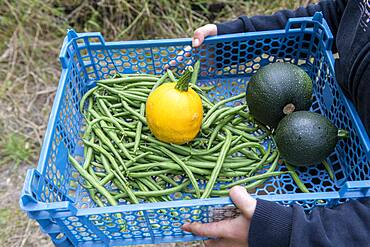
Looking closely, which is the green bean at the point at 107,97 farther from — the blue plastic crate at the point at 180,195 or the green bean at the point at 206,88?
the green bean at the point at 206,88

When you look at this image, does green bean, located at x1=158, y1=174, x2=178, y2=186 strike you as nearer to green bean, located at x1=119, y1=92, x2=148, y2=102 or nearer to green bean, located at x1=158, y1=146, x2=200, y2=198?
green bean, located at x1=158, y1=146, x2=200, y2=198

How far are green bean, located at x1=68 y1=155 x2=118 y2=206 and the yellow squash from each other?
0.23 meters

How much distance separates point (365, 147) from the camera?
3.73ft

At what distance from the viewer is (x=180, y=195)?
1.30m

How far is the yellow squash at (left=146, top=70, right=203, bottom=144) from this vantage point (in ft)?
3.91

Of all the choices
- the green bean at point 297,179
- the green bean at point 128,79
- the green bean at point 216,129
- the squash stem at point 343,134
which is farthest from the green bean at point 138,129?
the squash stem at point 343,134

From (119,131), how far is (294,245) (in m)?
0.64

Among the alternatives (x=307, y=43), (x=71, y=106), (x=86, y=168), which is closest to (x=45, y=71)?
(x=71, y=106)

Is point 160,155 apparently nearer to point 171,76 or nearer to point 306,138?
point 171,76

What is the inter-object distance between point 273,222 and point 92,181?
1.76 feet

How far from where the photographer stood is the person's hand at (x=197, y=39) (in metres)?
1.39

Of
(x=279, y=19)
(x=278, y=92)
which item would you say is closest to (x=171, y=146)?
(x=278, y=92)

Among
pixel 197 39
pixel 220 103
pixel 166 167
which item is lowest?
pixel 166 167

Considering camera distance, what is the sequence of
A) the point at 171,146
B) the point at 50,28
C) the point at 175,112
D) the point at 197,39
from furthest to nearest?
the point at 50,28 < the point at 197,39 < the point at 171,146 < the point at 175,112
